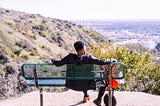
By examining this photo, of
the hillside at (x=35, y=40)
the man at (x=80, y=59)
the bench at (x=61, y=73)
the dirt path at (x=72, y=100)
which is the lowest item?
the hillside at (x=35, y=40)

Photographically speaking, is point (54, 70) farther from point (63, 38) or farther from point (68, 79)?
point (63, 38)

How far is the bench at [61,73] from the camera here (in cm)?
712

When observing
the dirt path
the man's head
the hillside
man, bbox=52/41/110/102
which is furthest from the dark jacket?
the hillside

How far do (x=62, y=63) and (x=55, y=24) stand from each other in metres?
134

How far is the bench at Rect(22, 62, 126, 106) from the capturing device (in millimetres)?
7121

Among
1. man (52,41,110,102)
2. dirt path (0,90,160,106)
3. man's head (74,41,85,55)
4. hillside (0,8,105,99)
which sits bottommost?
hillside (0,8,105,99)

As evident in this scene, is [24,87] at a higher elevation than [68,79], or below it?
below

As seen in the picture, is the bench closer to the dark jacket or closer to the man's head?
the dark jacket

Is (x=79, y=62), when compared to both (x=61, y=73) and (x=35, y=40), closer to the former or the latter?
(x=61, y=73)

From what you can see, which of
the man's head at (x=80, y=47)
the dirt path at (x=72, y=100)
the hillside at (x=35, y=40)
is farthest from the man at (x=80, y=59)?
the hillside at (x=35, y=40)

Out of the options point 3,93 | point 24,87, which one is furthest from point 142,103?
point 24,87

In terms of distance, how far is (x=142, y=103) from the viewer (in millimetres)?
9383

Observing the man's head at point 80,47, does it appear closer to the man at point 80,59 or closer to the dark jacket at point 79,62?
the man at point 80,59

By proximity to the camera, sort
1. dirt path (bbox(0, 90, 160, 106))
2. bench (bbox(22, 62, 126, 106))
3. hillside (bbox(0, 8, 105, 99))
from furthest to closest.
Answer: hillside (bbox(0, 8, 105, 99)) < dirt path (bbox(0, 90, 160, 106)) < bench (bbox(22, 62, 126, 106))
